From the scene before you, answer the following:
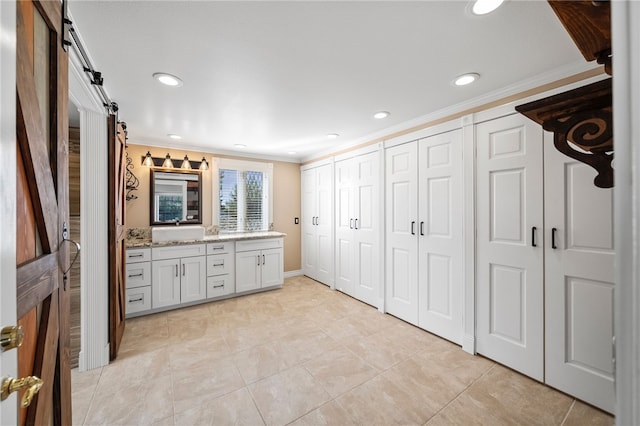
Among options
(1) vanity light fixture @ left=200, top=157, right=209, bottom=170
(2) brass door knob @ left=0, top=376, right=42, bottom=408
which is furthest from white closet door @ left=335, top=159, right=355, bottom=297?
(2) brass door knob @ left=0, top=376, right=42, bottom=408

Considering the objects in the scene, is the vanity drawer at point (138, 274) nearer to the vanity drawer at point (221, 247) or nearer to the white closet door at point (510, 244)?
the vanity drawer at point (221, 247)

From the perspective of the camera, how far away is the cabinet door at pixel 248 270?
3975 mm

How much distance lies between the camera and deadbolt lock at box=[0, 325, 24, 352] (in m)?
0.57

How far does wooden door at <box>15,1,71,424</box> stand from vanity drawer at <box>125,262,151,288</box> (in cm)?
238

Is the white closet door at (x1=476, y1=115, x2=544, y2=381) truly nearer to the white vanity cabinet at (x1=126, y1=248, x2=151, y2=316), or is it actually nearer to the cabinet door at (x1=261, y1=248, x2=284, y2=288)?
the cabinet door at (x1=261, y1=248, x2=284, y2=288)

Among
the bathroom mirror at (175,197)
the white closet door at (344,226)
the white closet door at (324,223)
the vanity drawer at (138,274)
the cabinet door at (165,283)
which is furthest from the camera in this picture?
the white closet door at (324,223)

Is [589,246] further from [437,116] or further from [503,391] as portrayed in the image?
[437,116]

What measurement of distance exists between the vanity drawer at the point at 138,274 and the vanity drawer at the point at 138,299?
0.06 m

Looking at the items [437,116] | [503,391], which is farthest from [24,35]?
[503,391]

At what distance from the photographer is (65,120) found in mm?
1090

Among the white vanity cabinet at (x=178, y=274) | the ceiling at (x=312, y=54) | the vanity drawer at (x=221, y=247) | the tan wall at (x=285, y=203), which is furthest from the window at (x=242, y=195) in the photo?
the ceiling at (x=312, y=54)

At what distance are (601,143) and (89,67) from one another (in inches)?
105

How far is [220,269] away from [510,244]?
3481 mm

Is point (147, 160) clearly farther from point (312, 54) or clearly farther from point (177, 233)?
point (312, 54)
